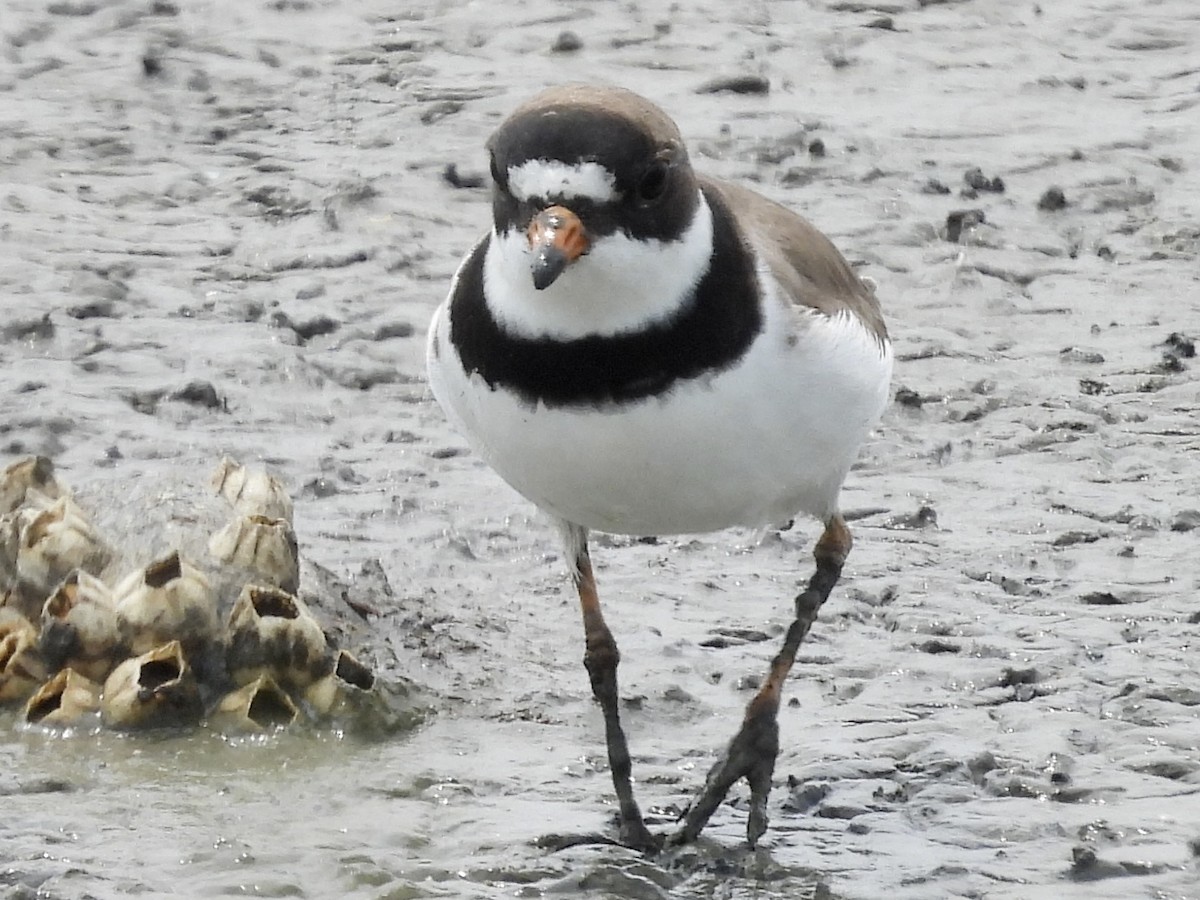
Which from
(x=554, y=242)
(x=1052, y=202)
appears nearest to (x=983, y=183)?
(x=1052, y=202)

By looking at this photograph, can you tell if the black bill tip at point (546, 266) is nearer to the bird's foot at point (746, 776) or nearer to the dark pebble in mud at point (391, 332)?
the bird's foot at point (746, 776)

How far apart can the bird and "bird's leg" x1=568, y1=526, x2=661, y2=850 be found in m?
0.45

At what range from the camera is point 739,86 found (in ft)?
36.0

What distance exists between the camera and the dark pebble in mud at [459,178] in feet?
33.1

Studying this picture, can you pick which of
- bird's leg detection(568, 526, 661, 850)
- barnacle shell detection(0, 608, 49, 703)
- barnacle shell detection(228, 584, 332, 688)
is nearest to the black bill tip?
bird's leg detection(568, 526, 661, 850)

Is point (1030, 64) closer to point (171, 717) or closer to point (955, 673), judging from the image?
point (955, 673)

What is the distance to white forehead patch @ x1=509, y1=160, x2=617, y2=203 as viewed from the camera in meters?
4.59

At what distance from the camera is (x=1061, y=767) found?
5719mm

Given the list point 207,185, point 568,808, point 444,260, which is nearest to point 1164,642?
point 568,808

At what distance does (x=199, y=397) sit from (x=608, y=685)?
2.89 m

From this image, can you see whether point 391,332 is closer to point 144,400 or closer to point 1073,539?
point 144,400

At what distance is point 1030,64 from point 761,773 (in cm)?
672

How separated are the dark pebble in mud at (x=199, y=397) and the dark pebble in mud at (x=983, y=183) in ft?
12.4

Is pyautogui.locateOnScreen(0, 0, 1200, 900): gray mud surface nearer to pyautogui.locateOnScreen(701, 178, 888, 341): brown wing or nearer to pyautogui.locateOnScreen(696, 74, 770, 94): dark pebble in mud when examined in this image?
pyautogui.locateOnScreen(696, 74, 770, 94): dark pebble in mud
